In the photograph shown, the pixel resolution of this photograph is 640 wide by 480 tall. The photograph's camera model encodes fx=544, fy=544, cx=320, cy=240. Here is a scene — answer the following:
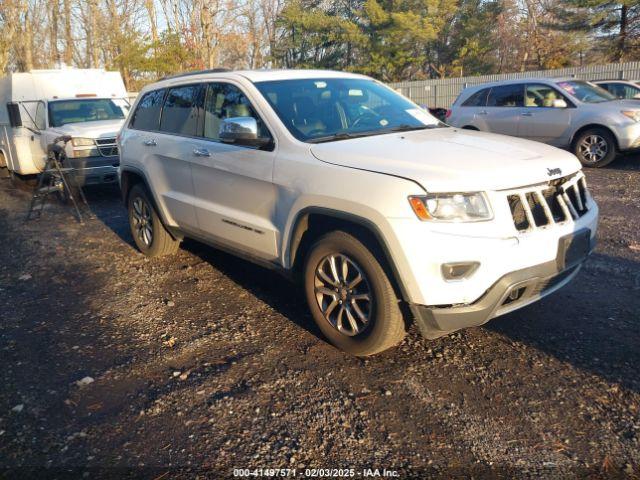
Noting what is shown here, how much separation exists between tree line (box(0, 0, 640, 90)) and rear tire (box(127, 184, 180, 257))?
17316mm

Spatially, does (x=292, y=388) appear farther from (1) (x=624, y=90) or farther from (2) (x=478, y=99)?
(1) (x=624, y=90)

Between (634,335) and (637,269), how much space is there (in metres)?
1.40

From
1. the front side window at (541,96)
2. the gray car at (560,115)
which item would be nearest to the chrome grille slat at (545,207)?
the gray car at (560,115)

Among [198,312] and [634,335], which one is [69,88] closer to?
[198,312]

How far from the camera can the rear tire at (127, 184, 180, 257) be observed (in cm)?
565

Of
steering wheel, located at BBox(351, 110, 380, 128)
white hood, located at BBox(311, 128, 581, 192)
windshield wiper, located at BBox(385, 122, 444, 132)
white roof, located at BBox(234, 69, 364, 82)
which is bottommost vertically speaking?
white hood, located at BBox(311, 128, 581, 192)

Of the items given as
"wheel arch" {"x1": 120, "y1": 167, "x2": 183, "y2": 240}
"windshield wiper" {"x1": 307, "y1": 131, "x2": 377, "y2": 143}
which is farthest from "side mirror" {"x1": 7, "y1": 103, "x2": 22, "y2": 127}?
"windshield wiper" {"x1": 307, "y1": 131, "x2": 377, "y2": 143}

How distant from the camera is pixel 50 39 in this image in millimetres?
36281

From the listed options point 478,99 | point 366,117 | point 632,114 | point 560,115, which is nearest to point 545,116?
point 560,115

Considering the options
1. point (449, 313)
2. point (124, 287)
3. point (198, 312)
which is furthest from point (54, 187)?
point (449, 313)

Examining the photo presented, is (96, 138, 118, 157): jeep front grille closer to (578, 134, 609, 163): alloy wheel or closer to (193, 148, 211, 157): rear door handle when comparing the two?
(193, 148, 211, 157): rear door handle

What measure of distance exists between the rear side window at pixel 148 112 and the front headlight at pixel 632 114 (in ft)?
26.5

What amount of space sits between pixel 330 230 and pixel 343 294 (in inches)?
16.8

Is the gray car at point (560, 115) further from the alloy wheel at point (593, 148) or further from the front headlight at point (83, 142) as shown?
the front headlight at point (83, 142)
